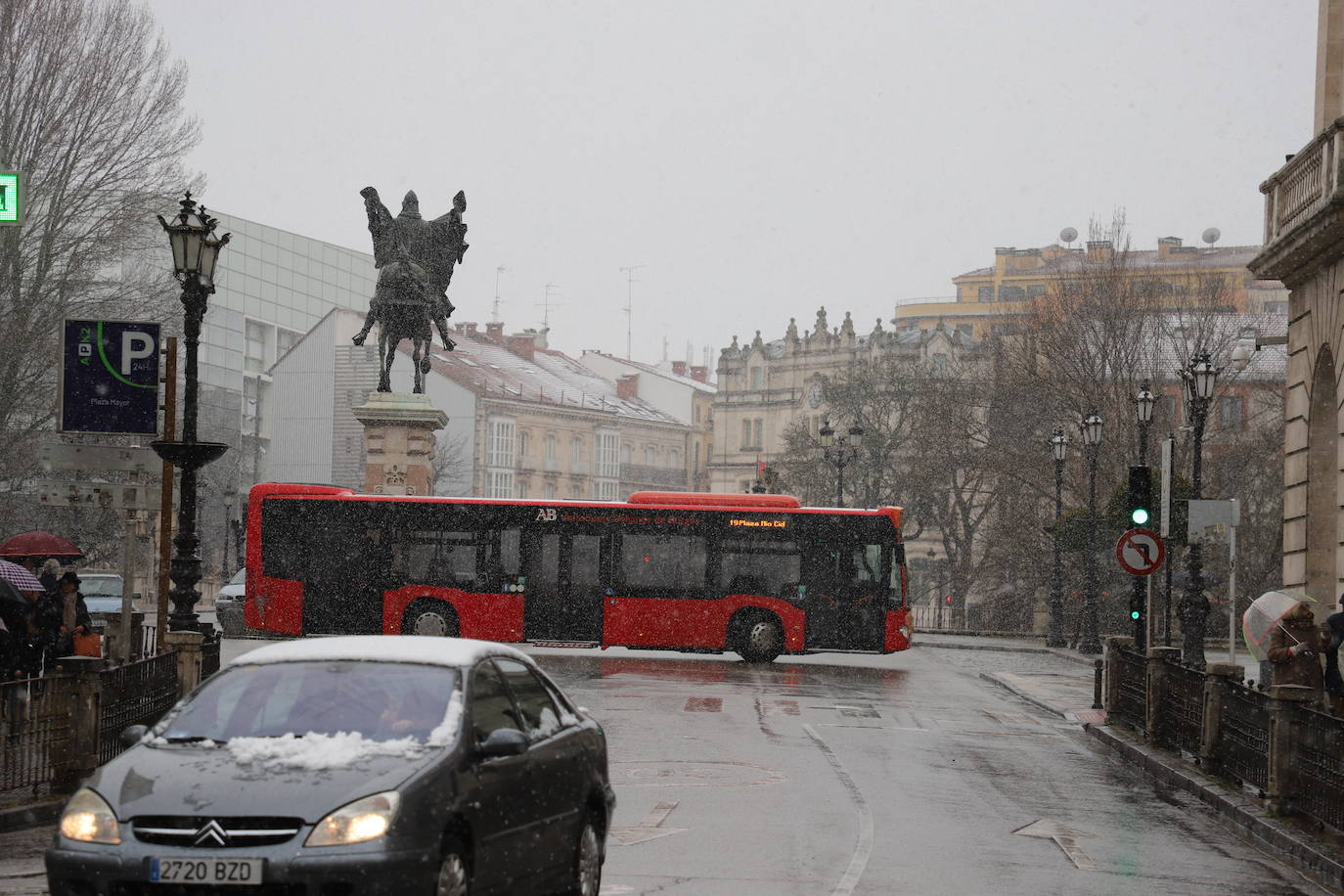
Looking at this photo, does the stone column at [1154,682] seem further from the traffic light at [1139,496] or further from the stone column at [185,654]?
the stone column at [185,654]

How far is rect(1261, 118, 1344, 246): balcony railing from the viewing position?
21.8m

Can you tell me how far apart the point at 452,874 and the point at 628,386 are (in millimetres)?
122275

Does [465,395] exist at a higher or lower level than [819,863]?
higher

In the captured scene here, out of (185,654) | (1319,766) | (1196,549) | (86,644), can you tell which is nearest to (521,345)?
(1196,549)

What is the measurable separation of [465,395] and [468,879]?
101647 mm

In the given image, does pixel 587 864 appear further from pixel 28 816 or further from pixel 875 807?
pixel 875 807

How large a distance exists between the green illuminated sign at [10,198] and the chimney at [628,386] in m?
110

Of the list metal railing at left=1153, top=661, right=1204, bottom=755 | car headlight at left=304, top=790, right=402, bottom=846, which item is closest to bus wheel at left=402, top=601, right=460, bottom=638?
metal railing at left=1153, top=661, right=1204, bottom=755

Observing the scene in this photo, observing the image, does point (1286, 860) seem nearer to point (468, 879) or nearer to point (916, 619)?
point (468, 879)

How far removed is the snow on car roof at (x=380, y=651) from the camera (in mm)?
9062

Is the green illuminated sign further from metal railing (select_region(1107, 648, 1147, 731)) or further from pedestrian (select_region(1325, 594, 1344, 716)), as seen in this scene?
metal railing (select_region(1107, 648, 1147, 731))

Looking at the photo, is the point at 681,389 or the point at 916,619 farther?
the point at 681,389

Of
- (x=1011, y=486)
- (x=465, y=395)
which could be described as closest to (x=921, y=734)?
(x=1011, y=486)

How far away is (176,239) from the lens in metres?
19.1
